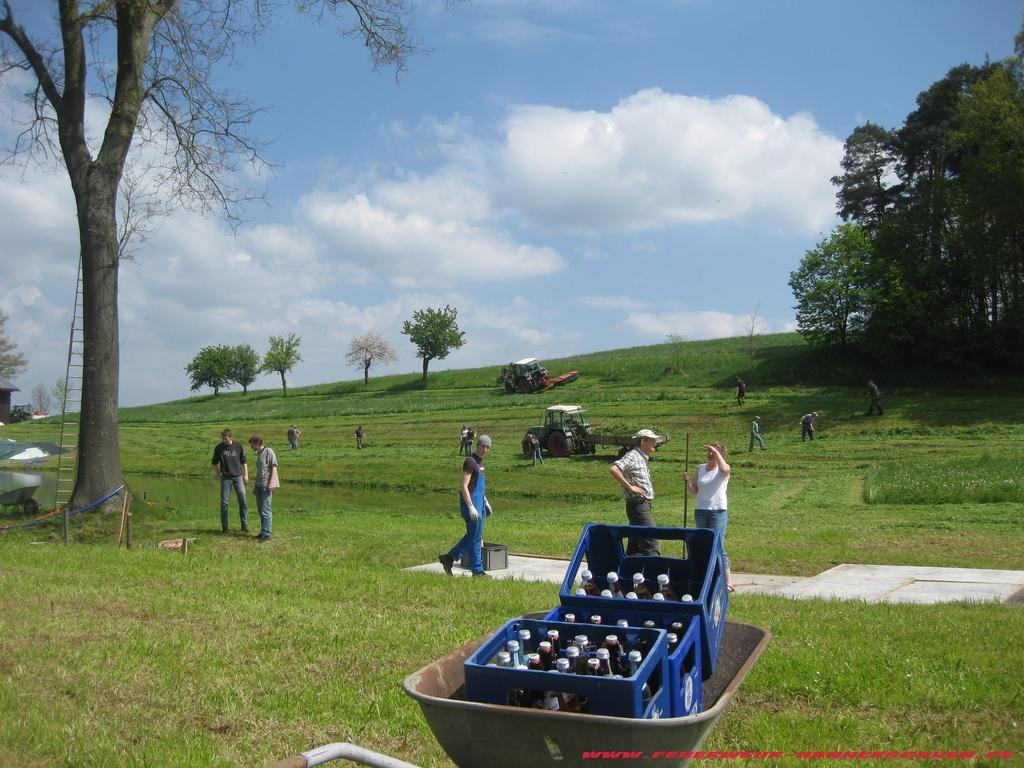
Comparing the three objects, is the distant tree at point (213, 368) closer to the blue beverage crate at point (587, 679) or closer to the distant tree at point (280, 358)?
the distant tree at point (280, 358)

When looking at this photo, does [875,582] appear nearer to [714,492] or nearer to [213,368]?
[714,492]

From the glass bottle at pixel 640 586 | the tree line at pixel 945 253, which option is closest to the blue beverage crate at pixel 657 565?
the glass bottle at pixel 640 586

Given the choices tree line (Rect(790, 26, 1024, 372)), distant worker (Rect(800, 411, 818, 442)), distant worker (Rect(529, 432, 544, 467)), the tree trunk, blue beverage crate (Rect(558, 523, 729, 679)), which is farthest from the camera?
tree line (Rect(790, 26, 1024, 372))

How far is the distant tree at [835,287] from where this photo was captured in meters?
53.6

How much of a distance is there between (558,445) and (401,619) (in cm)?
2653

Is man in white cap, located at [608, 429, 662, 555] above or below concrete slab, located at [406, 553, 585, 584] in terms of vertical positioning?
above

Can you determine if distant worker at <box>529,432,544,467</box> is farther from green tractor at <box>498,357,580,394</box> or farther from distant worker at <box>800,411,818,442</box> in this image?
green tractor at <box>498,357,580,394</box>

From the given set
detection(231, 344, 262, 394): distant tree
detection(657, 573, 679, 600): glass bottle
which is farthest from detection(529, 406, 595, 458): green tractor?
detection(231, 344, 262, 394): distant tree

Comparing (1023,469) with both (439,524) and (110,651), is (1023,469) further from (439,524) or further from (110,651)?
(110,651)

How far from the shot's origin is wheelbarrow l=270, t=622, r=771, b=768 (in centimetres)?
331

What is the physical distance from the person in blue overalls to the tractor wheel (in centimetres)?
2266

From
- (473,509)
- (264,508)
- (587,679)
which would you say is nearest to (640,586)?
(587,679)

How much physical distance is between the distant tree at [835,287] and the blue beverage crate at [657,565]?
50590 millimetres

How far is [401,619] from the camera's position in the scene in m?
7.61
